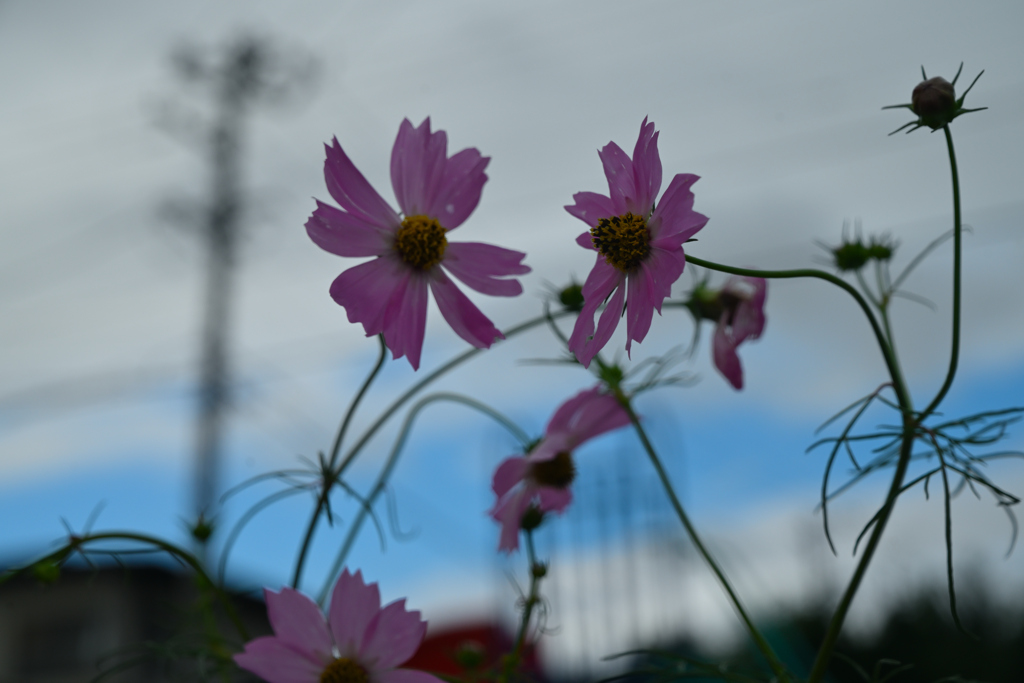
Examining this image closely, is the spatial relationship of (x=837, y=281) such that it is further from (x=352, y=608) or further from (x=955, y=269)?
(x=352, y=608)

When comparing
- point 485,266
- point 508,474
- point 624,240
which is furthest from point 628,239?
point 508,474

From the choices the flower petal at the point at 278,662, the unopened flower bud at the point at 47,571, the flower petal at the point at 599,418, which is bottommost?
the flower petal at the point at 278,662

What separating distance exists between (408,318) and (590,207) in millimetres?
115

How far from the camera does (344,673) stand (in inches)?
16.3

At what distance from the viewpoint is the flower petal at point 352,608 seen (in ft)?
1.37

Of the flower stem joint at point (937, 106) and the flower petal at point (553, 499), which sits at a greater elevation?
the flower stem joint at point (937, 106)

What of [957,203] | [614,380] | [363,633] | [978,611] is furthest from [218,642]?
[978,611]

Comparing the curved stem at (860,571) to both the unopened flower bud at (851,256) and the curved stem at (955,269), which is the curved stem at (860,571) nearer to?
the curved stem at (955,269)

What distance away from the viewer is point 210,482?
5.21 meters

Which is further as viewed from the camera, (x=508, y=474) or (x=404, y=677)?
(x=508, y=474)

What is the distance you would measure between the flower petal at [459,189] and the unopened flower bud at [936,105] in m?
0.21

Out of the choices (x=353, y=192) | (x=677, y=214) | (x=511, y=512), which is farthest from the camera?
(x=511, y=512)

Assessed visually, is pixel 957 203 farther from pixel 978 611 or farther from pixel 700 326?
pixel 978 611

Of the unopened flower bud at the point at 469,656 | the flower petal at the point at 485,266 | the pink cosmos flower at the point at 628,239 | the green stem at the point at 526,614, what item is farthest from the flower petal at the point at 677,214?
the unopened flower bud at the point at 469,656
